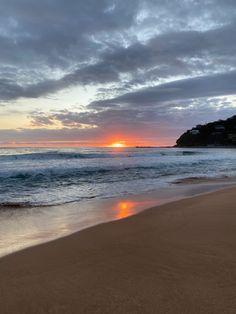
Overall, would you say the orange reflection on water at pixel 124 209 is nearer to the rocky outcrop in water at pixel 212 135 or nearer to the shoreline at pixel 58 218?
the shoreline at pixel 58 218

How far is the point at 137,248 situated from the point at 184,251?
596mm

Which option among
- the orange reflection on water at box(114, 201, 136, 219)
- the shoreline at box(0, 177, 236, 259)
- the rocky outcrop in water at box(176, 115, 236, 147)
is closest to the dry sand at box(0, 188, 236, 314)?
the shoreline at box(0, 177, 236, 259)

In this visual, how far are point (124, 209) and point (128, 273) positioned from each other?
14.7 ft

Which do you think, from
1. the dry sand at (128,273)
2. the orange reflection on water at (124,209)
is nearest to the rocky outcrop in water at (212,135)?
the orange reflection on water at (124,209)

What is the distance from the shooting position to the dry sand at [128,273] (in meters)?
2.56

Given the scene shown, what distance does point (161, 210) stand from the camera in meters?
6.99

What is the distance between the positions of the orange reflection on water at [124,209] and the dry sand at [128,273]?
63.4 inches

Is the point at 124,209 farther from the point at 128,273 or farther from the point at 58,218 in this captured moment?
the point at 128,273

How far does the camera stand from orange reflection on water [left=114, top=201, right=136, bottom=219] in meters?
6.80

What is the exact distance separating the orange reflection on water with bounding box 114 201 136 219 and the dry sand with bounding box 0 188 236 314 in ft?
5.28

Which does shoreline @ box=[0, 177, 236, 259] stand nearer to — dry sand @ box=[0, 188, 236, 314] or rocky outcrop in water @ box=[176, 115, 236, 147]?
dry sand @ box=[0, 188, 236, 314]

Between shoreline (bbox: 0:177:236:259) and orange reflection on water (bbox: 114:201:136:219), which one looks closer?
shoreline (bbox: 0:177:236:259)

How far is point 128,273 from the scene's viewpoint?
3182 millimetres

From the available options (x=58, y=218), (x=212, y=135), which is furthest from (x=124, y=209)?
(x=212, y=135)
